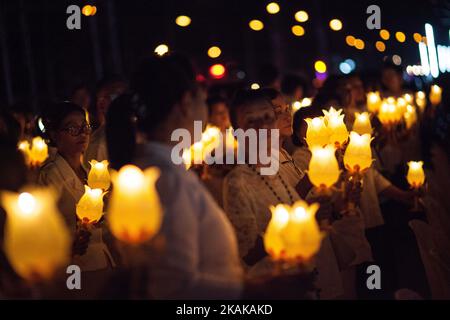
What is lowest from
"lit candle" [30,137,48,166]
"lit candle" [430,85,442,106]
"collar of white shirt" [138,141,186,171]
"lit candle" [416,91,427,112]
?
"collar of white shirt" [138,141,186,171]

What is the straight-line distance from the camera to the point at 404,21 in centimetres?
1211

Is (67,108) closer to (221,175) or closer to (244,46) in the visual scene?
(221,175)

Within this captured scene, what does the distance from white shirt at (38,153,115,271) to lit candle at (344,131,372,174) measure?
171 centimetres

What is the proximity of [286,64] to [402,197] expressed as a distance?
85.1ft

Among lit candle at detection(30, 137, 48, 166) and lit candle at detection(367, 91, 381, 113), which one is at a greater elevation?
lit candle at detection(367, 91, 381, 113)

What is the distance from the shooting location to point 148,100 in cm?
309

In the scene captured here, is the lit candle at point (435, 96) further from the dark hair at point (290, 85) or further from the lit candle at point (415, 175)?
the lit candle at point (415, 175)

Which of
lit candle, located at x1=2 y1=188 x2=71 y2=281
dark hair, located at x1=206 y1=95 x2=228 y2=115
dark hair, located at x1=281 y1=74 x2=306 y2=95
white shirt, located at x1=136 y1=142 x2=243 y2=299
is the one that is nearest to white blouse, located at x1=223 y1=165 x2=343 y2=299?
white shirt, located at x1=136 y1=142 x2=243 y2=299

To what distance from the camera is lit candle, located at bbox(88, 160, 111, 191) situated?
5.19m

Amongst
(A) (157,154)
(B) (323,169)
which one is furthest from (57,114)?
(A) (157,154)

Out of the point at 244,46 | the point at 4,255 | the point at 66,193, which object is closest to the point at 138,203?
the point at 4,255

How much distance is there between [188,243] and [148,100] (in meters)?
0.60

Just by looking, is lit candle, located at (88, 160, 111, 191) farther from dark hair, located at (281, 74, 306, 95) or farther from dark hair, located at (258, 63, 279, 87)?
dark hair, located at (281, 74, 306, 95)

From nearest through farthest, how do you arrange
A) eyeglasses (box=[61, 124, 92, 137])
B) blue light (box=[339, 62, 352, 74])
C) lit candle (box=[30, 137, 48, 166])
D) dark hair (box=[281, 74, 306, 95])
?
1. eyeglasses (box=[61, 124, 92, 137])
2. lit candle (box=[30, 137, 48, 166])
3. dark hair (box=[281, 74, 306, 95])
4. blue light (box=[339, 62, 352, 74])
